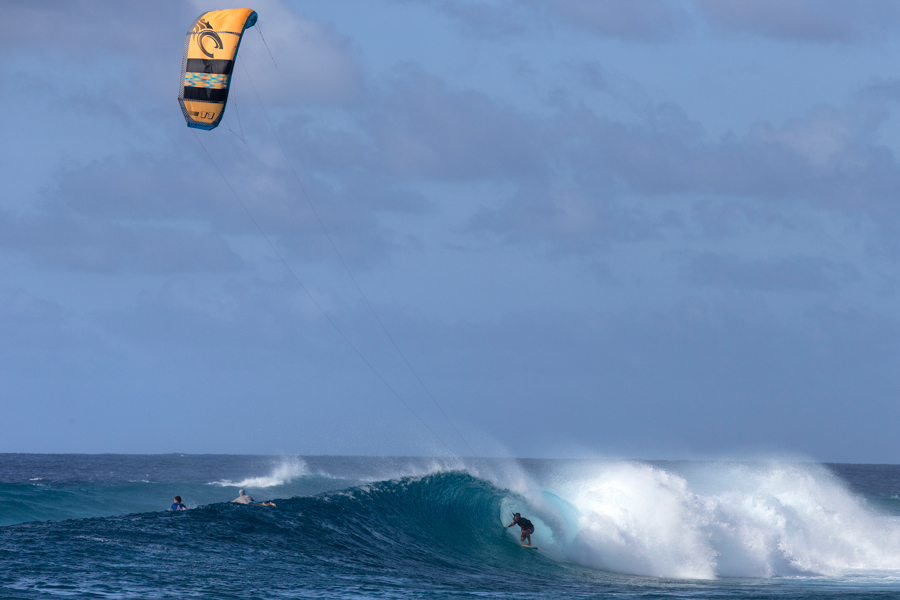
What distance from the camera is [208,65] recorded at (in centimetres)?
1416

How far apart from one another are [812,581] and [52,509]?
70.8ft

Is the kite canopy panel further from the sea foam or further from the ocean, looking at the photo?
the sea foam

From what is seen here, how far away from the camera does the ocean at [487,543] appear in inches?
455

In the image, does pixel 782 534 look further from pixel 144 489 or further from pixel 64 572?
pixel 144 489

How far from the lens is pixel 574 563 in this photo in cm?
1717

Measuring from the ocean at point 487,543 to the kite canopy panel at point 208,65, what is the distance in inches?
267

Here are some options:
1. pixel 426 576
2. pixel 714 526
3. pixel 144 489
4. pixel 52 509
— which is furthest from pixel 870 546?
pixel 144 489

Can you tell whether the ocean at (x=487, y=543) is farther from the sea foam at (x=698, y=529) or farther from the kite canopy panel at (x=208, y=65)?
the kite canopy panel at (x=208, y=65)

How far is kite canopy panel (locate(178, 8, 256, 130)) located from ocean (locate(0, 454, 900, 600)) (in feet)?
22.2

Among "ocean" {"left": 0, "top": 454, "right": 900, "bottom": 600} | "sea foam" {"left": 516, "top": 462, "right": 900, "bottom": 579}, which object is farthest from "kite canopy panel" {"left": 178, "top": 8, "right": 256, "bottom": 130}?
"sea foam" {"left": 516, "top": 462, "right": 900, "bottom": 579}

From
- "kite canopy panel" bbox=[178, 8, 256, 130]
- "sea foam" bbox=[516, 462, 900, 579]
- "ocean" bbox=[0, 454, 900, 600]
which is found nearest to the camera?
"ocean" bbox=[0, 454, 900, 600]

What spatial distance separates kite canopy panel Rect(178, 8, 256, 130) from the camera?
14.1m

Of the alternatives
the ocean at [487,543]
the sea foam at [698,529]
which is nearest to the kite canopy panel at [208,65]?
the ocean at [487,543]

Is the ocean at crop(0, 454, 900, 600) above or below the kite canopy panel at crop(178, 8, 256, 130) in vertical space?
below
